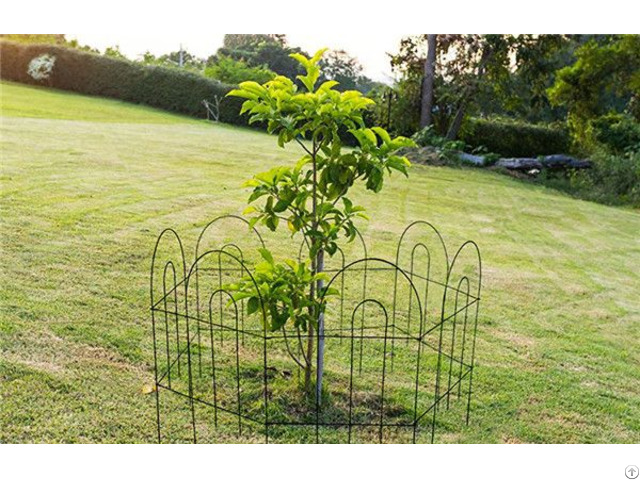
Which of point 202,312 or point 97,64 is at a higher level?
point 97,64

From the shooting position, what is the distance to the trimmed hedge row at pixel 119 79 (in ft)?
58.0

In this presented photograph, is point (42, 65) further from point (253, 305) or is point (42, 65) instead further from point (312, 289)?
point (253, 305)

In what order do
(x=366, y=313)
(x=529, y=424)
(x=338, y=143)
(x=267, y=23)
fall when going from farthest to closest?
(x=366, y=313) < (x=267, y=23) < (x=529, y=424) < (x=338, y=143)

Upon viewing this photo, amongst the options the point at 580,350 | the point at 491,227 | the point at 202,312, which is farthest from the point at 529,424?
the point at 491,227

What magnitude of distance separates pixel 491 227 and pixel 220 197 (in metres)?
3.61

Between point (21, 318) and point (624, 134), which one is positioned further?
point (624, 134)

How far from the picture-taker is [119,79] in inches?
718

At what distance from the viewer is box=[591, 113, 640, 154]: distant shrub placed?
1463 cm

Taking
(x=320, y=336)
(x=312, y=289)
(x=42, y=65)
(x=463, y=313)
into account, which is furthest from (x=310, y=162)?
(x=42, y=65)

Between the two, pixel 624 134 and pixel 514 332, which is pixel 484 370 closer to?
pixel 514 332

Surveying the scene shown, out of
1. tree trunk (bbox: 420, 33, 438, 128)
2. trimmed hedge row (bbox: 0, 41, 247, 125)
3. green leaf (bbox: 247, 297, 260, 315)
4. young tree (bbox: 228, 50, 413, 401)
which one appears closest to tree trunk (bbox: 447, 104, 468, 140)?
tree trunk (bbox: 420, 33, 438, 128)

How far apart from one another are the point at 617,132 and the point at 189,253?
11.8 metres

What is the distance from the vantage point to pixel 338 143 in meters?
3.23

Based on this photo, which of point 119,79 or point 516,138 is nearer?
point 516,138
